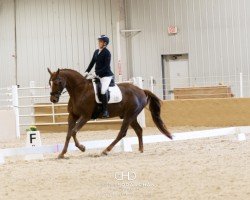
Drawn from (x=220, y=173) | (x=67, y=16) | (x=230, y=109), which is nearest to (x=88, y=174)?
(x=220, y=173)

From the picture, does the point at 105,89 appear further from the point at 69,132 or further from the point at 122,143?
the point at 122,143

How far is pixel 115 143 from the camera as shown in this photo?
8.62 meters

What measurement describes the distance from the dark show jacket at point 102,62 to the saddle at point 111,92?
138 millimetres

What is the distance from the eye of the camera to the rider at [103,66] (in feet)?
27.3

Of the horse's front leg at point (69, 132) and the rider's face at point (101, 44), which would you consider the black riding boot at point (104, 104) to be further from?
the rider's face at point (101, 44)

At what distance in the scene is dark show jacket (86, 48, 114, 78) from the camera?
8.33 meters

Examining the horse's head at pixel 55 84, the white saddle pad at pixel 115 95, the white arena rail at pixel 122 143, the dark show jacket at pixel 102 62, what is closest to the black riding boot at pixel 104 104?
the white saddle pad at pixel 115 95

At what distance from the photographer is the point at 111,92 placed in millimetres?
8648

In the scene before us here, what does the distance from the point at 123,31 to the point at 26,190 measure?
1355 cm

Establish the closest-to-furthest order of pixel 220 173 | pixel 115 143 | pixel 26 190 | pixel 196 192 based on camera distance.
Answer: pixel 196 192
pixel 26 190
pixel 220 173
pixel 115 143

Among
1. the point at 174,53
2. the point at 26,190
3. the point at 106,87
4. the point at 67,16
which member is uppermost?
the point at 67,16

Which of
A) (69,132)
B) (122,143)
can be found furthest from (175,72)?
(69,132)

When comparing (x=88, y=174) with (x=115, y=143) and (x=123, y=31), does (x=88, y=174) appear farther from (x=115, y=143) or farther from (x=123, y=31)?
(x=123, y=31)

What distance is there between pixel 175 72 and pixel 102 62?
1050 cm
